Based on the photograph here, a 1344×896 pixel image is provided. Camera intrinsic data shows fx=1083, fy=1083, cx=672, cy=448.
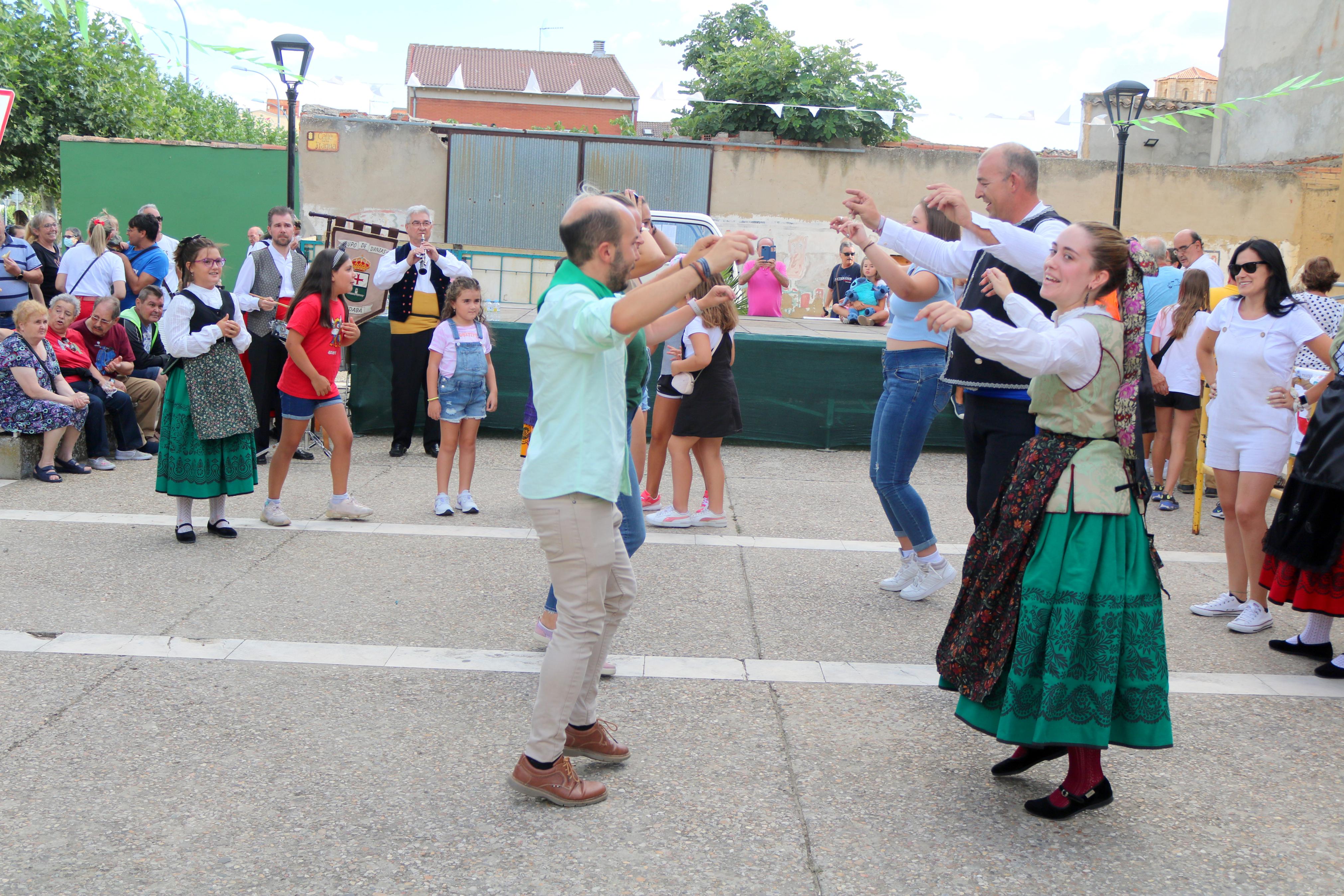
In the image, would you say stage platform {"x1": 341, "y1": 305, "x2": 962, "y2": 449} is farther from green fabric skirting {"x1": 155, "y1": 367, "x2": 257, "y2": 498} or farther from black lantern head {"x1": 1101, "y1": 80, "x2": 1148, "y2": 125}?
black lantern head {"x1": 1101, "y1": 80, "x2": 1148, "y2": 125}

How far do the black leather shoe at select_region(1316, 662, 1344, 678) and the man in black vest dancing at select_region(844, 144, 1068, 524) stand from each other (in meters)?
1.60

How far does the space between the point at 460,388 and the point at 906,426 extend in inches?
121

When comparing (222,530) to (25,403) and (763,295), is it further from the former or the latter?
(763,295)

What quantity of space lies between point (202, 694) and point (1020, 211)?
3.46m

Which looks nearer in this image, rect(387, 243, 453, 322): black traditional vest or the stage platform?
rect(387, 243, 453, 322): black traditional vest

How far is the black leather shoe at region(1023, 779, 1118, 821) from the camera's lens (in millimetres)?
3086

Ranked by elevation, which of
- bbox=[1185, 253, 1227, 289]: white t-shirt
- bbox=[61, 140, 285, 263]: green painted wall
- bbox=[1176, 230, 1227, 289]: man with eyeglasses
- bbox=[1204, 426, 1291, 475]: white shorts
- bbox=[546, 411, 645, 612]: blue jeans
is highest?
bbox=[61, 140, 285, 263]: green painted wall

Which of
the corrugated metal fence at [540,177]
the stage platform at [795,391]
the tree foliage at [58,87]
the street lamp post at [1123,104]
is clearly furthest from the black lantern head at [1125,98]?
the tree foliage at [58,87]

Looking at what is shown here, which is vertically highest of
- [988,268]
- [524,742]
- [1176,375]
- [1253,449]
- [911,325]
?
[988,268]

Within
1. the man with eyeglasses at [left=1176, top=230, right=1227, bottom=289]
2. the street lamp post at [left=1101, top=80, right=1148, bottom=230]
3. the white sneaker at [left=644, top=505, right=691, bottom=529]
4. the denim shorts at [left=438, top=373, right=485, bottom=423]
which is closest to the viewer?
the white sneaker at [left=644, top=505, right=691, bottom=529]

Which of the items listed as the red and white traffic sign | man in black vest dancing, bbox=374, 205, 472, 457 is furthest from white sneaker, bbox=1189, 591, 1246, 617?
the red and white traffic sign

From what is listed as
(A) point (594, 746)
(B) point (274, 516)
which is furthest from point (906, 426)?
(B) point (274, 516)

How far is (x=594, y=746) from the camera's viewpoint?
3.34 meters

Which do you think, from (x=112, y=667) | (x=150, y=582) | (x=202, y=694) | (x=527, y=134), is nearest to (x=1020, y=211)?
(x=202, y=694)
